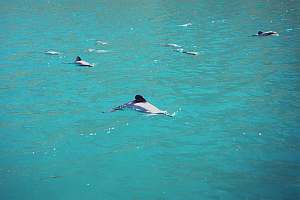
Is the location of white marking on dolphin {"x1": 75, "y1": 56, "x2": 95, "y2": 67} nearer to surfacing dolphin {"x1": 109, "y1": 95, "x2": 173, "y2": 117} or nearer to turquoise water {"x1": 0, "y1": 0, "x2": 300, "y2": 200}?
turquoise water {"x1": 0, "y1": 0, "x2": 300, "y2": 200}

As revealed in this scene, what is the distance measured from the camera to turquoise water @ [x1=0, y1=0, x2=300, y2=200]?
1086 centimetres

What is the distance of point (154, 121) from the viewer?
15.1 metres

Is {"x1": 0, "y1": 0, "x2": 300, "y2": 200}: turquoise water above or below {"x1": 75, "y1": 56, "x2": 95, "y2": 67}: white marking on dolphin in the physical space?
below

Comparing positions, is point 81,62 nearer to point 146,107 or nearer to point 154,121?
point 146,107

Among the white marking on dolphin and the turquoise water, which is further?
the white marking on dolphin

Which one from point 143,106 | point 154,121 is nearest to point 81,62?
point 143,106

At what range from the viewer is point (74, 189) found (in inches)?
423

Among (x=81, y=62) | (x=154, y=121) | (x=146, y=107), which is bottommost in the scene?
(x=154, y=121)

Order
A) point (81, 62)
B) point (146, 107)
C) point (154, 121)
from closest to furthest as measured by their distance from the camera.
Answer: point (154, 121)
point (146, 107)
point (81, 62)

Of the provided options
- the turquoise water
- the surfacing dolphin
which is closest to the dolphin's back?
the surfacing dolphin

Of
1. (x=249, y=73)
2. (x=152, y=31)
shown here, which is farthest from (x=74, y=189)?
(x=152, y=31)

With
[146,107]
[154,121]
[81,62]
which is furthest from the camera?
[81,62]

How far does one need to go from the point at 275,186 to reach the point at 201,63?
14.2 metres

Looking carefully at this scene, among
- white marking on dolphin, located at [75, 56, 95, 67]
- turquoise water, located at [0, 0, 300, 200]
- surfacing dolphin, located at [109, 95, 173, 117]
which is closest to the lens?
turquoise water, located at [0, 0, 300, 200]
